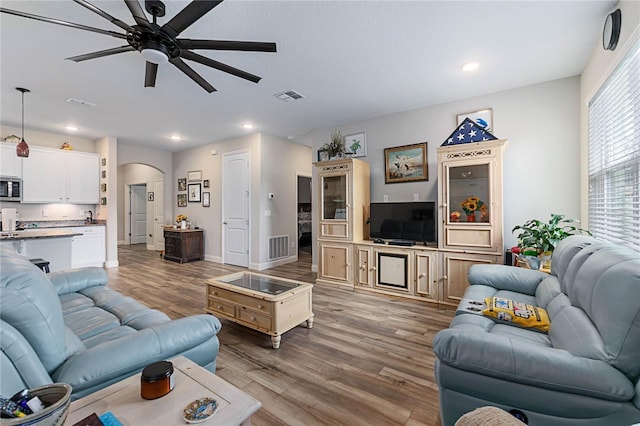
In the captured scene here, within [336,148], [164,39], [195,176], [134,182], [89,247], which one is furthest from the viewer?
[134,182]

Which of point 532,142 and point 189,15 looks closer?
point 189,15

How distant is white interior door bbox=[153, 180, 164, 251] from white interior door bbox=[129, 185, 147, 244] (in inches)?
42.1

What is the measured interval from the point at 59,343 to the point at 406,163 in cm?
414

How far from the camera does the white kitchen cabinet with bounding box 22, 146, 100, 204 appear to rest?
516 cm

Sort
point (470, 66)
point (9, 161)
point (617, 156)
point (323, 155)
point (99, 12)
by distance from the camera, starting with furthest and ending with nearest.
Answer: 1. point (323, 155)
2. point (9, 161)
3. point (470, 66)
4. point (617, 156)
5. point (99, 12)

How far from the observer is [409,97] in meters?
3.78

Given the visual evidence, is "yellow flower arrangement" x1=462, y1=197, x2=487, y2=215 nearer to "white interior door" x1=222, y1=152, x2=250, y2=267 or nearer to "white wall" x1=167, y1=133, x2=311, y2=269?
"white wall" x1=167, y1=133, x2=311, y2=269

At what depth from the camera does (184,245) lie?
20.5 ft

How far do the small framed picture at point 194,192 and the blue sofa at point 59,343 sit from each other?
543 cm

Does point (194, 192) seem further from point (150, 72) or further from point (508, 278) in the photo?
point (508, 278)

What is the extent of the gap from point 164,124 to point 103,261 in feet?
10.5

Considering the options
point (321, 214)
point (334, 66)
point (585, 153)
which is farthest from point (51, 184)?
point (585, 153)

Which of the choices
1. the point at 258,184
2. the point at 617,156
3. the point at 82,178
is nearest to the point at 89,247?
the point at 82,178

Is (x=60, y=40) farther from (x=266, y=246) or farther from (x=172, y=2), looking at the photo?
(x=266, y=246)
